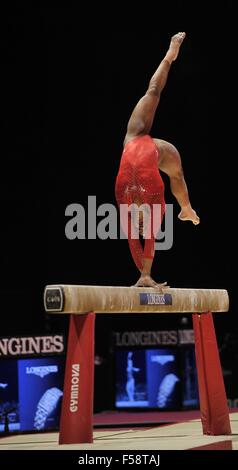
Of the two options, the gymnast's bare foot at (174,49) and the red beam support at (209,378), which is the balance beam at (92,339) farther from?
the gymnast's bare foot at (174,49)

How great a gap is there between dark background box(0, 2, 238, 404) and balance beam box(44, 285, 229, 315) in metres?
6.40

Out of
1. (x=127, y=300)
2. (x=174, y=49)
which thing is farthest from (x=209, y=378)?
(x=174, y=49)

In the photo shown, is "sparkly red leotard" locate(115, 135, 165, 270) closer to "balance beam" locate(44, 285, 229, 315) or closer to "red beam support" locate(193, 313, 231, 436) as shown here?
"balance beam" locate(44, 285, 229, 315)

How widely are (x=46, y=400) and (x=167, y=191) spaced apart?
14.5ft

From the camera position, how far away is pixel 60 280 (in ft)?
44.4

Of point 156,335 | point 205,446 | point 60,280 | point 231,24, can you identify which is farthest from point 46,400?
point 231,24

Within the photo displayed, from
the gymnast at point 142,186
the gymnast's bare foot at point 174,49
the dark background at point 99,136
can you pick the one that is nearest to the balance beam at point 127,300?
the gymnast at point 142,186

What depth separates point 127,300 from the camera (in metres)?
5.24

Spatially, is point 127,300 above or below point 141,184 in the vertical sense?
below

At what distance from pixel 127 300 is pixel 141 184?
31.8 inches

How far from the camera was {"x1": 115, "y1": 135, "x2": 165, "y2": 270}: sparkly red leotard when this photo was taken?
5453 millimetres

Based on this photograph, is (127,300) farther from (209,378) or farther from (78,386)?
(209,378)

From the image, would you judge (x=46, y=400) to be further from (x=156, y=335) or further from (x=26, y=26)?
(x=26, y=26)

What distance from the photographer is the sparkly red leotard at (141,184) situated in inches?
215
